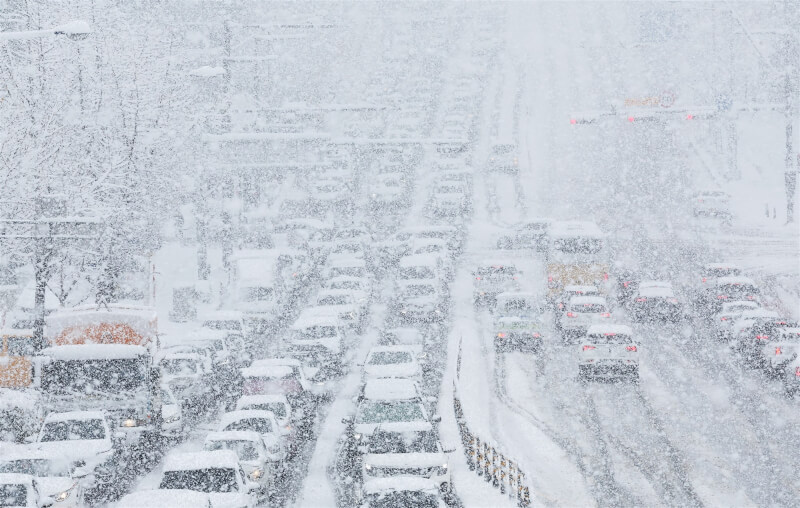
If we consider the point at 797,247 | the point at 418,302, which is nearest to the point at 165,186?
the point at 418,302

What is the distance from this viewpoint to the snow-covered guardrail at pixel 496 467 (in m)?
17.8

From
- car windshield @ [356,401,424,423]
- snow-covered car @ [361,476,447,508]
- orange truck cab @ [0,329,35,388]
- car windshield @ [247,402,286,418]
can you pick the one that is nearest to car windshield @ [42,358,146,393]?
car windshield @ [247,402,286,418]

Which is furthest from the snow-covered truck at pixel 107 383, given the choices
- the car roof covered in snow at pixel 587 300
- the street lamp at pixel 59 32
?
the car roof covered in snow at pixel 587 300

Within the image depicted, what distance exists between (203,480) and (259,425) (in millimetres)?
4616

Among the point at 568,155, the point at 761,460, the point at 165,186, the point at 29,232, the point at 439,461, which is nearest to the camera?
the point at 439,461

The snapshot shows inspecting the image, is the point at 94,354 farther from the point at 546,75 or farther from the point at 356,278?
the point at 546,75

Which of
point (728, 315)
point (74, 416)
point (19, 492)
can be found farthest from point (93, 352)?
point (728, 315)

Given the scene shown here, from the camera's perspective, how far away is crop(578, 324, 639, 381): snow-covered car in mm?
27469

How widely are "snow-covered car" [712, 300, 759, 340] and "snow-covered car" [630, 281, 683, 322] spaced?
4.12ft

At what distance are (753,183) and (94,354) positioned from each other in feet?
168

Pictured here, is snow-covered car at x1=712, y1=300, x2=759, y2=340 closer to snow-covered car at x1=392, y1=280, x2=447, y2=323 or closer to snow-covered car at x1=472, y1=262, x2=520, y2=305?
snow-covered car at x1=472, y1=262, x2=520, y2=305

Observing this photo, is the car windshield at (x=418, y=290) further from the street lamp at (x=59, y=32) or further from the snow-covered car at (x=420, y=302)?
the street lamp at (x=59, y=32)

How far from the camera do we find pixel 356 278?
3894 centimetres

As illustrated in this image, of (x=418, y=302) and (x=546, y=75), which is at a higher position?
(x=546, y=75)
